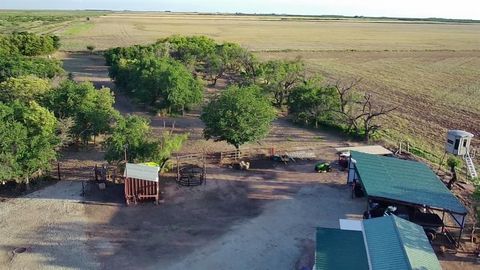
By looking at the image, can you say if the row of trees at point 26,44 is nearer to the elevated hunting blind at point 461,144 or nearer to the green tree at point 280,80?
the green tree at point 280,80

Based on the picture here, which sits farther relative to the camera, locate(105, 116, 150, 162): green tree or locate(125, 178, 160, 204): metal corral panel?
locate(105, 116, 150, 162): green tree

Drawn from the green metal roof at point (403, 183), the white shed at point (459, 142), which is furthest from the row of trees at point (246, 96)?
the green metal roof at point (403, 183)

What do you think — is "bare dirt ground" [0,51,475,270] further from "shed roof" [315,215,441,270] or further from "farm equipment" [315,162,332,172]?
"shed roof" [315,215,441,270]

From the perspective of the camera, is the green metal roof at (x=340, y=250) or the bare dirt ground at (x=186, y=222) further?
the bare dirt ground at (x=186, y=222)

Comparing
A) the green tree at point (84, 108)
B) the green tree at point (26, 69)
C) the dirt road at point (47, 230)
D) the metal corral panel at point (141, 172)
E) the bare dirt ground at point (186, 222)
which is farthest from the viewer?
the green tree at point (26, 69)

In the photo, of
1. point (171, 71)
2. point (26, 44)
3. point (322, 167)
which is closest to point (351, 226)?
point (322, 167)

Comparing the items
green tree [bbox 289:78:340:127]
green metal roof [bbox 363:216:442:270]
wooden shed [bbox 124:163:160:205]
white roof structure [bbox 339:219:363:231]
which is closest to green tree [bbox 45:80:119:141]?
wooden shed [bbox 124:163:160:205]

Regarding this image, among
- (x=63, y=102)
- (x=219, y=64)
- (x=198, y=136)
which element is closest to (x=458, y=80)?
(x=219, y=64)
